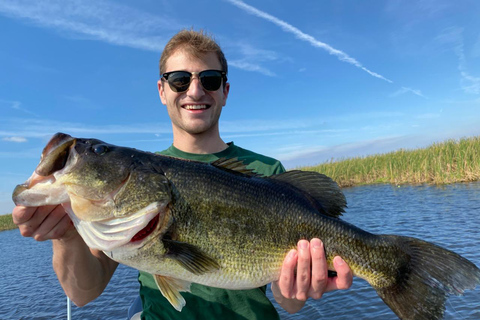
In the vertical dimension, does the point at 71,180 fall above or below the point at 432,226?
above

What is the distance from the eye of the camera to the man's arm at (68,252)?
6.66 feet

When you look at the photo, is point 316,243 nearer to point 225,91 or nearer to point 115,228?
point 115,228

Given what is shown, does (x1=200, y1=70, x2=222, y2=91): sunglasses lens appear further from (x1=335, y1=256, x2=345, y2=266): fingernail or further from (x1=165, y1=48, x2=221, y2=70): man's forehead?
(x1=335, y1=256, x2=345, y2=266): fingernail

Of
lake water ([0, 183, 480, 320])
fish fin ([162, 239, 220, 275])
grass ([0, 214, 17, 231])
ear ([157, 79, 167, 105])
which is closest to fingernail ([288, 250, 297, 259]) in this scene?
fish fin ([162, 239, 220, 275])

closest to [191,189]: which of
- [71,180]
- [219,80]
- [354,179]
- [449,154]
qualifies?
[71,180]

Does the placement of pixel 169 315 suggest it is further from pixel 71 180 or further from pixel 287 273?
pixel 71 180

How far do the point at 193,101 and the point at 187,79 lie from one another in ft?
0.77

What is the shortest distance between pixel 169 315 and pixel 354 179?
24759mm

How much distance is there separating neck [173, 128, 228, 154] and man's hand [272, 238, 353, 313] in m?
1.49

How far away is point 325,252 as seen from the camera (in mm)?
2377

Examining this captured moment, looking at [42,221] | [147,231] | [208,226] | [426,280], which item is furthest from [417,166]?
[42,221]

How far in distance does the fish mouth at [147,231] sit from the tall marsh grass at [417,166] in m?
21.7

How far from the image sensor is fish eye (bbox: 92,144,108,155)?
7.15 feet

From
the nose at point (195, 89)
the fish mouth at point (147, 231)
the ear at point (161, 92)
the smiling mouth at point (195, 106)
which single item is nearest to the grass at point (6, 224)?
the ear at point (161, 92)
